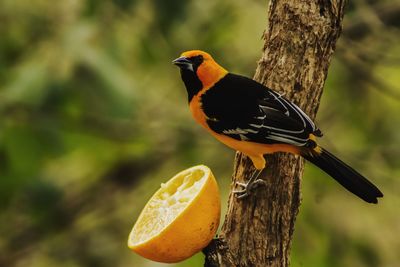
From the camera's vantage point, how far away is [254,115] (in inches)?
144

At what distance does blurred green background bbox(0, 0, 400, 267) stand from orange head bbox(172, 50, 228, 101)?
35cm

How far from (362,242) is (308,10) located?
2.14 meters

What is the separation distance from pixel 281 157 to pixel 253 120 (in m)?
0.26

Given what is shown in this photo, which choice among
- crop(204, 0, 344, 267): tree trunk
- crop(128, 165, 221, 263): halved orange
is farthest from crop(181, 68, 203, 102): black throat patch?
crop(128, 165, 221, 263): halved orange

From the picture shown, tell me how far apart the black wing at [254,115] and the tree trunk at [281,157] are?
0.17 ft

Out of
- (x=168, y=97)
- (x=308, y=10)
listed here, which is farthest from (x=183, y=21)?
(x=168, y=97)

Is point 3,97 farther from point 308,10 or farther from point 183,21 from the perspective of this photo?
point 308,10

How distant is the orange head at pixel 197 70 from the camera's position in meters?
3.86

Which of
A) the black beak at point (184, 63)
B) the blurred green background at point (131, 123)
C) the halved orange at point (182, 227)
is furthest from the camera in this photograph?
the blurred green background at point (131, 123)

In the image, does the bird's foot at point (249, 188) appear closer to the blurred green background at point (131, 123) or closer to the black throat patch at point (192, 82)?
the black throat patch at point (192, 82)

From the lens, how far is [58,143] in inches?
180

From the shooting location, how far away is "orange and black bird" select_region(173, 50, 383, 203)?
3443mm

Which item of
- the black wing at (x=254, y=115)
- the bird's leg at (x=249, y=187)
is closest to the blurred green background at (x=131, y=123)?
the black wing at (x=254, y=115)

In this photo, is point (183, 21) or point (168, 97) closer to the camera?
point (183, 21)
